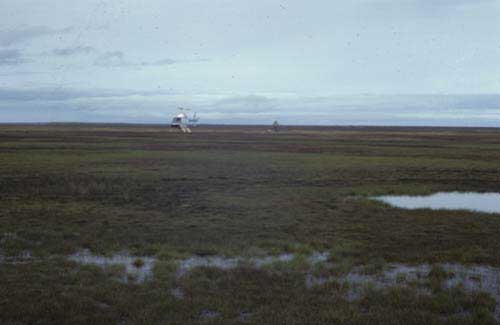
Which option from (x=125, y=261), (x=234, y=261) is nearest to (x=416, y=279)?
(x=234, y=261)

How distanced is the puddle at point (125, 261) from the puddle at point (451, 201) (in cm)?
1390

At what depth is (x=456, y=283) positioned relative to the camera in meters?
10.9

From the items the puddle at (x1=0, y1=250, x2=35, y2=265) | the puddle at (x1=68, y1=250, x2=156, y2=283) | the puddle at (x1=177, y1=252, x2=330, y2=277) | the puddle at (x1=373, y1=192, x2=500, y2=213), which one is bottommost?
the puddle at (x1=373, y1=192, x2=500, y2=213)

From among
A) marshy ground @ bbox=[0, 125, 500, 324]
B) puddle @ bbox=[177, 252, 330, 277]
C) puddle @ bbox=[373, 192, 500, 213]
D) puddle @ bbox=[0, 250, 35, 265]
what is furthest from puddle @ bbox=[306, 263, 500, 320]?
puddle @ bbox=[373, 192, 500, 213]

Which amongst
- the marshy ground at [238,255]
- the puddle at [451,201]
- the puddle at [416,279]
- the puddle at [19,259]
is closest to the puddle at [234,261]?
the marshy ground at [238,255]

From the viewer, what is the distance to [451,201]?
2484 cm

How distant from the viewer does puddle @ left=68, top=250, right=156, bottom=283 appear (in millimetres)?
11328

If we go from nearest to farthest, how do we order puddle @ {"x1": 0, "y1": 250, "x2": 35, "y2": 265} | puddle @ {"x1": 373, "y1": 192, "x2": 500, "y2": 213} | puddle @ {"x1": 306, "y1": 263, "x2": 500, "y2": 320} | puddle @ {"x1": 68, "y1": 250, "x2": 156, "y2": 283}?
puddle @ {"x1": 306, "y1": 263, "x2": 500, "y2": 320} < puddle @ {"x1": 68, "y1": 250, "x2": 156, "y2": 283} < puddle @ {"x1": 0, "y1": 250, "x2": 35, "y2": 265} < puddle @ {"x1": 373, "y1": 192, "x2": 500, "y2": 213}

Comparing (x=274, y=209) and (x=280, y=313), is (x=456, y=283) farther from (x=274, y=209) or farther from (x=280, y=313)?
(x=274, y=209)

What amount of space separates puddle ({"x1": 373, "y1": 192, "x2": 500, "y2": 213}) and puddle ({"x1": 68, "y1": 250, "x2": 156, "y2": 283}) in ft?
45.6

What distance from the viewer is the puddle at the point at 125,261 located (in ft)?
37.2

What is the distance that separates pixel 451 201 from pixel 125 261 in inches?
705

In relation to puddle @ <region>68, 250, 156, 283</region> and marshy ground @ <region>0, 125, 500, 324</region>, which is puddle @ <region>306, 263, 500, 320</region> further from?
puddle @ <region>68, 250, 156, 283</region>

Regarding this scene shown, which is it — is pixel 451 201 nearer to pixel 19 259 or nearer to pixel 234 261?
pixel 234 261
